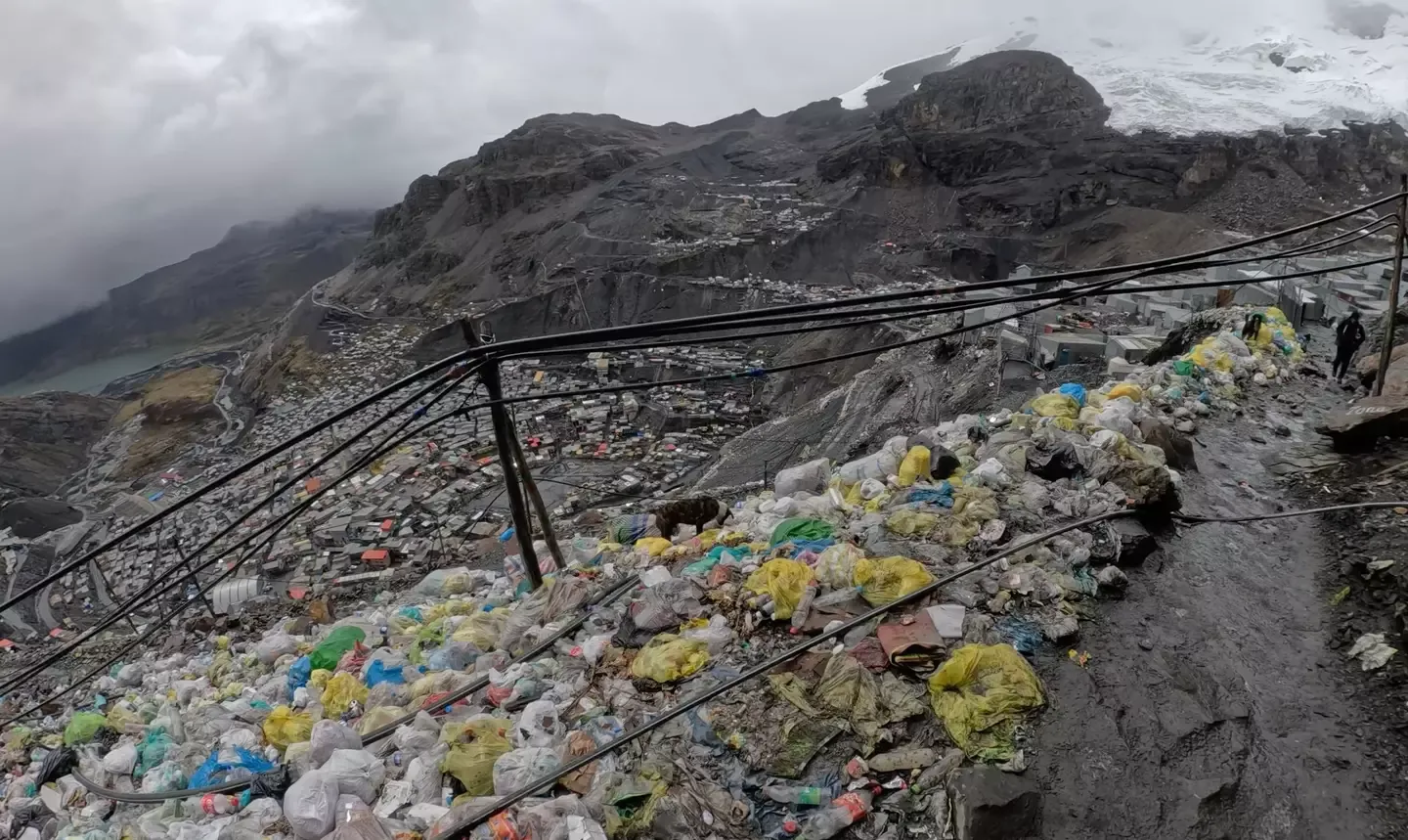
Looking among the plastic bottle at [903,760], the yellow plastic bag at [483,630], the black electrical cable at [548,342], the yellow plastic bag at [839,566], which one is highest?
the black electrical cable at [548,342]

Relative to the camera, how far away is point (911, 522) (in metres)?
3.99

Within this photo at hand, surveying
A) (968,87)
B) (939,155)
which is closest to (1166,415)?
(939,155)

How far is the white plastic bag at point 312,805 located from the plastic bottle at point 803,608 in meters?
2.11

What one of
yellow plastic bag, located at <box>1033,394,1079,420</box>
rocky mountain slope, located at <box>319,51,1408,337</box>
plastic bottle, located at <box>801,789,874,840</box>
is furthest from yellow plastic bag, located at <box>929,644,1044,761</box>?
rocky mountain slope, located at <box>319,51,1408,337</box>

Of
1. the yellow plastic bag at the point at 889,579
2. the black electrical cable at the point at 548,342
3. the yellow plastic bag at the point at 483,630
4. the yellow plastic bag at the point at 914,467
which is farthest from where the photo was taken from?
the yellow plastic bag at the point at 914,467

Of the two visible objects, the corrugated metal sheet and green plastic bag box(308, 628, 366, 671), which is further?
the corrugated metal sheet

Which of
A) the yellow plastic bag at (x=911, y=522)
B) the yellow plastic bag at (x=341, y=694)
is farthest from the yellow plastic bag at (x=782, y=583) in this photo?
the yellow plastic bag at (x=341, y=694)

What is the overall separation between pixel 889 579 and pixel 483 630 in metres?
2.61

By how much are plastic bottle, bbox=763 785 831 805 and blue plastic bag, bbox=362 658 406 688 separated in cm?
249

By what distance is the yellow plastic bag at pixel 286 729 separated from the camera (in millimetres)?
3428

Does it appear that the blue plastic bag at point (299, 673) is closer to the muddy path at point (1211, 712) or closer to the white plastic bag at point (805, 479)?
the white plastic bag at point (805, 479)

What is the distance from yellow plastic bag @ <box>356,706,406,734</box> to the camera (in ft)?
10.9

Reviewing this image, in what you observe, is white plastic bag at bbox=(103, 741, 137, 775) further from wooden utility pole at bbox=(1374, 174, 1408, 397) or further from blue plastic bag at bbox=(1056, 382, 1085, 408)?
wooden utility pole at bbox=(1374, 174, 1408, 397)

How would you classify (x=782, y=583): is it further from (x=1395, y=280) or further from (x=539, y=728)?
(x=1395, y=280)
